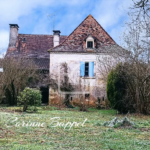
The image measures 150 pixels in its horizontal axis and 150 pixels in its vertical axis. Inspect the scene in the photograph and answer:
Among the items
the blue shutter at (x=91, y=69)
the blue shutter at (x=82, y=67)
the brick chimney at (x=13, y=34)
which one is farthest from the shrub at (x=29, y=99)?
the brick chimney at (x=13, y=34)

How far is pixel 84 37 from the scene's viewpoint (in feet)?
85.3

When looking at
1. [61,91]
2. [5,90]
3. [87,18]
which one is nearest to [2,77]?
[5,90]

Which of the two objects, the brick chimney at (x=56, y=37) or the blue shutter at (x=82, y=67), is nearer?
the blue shutter at (x=82, y=67)

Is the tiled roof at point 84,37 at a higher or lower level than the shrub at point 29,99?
higher

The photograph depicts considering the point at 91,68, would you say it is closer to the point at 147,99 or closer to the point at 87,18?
the point at 87,18

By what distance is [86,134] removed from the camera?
7703 mm

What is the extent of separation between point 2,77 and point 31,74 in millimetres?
3331

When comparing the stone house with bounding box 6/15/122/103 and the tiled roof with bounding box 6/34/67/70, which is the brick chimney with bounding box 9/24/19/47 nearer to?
the tiled roof with bounding box 6/34/67/70

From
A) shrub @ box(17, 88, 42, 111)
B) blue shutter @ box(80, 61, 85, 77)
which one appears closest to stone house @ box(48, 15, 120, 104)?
blue shutter @ box(80, 61, 85, 77)

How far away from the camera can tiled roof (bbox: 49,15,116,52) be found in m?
25.5

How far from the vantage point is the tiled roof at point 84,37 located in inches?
1003

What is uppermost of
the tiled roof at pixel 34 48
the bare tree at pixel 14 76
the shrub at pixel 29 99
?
the tiled roof at pixel 34 48

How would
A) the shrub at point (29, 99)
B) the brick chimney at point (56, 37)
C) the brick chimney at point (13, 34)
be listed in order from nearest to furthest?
the shrub at point (29, 99) → the brick chimney at point (56, 37) → the brick chimney at point (13, 34)

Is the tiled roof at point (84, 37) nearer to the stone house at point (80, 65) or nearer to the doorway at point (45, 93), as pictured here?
the stone house at point (80, 65)
